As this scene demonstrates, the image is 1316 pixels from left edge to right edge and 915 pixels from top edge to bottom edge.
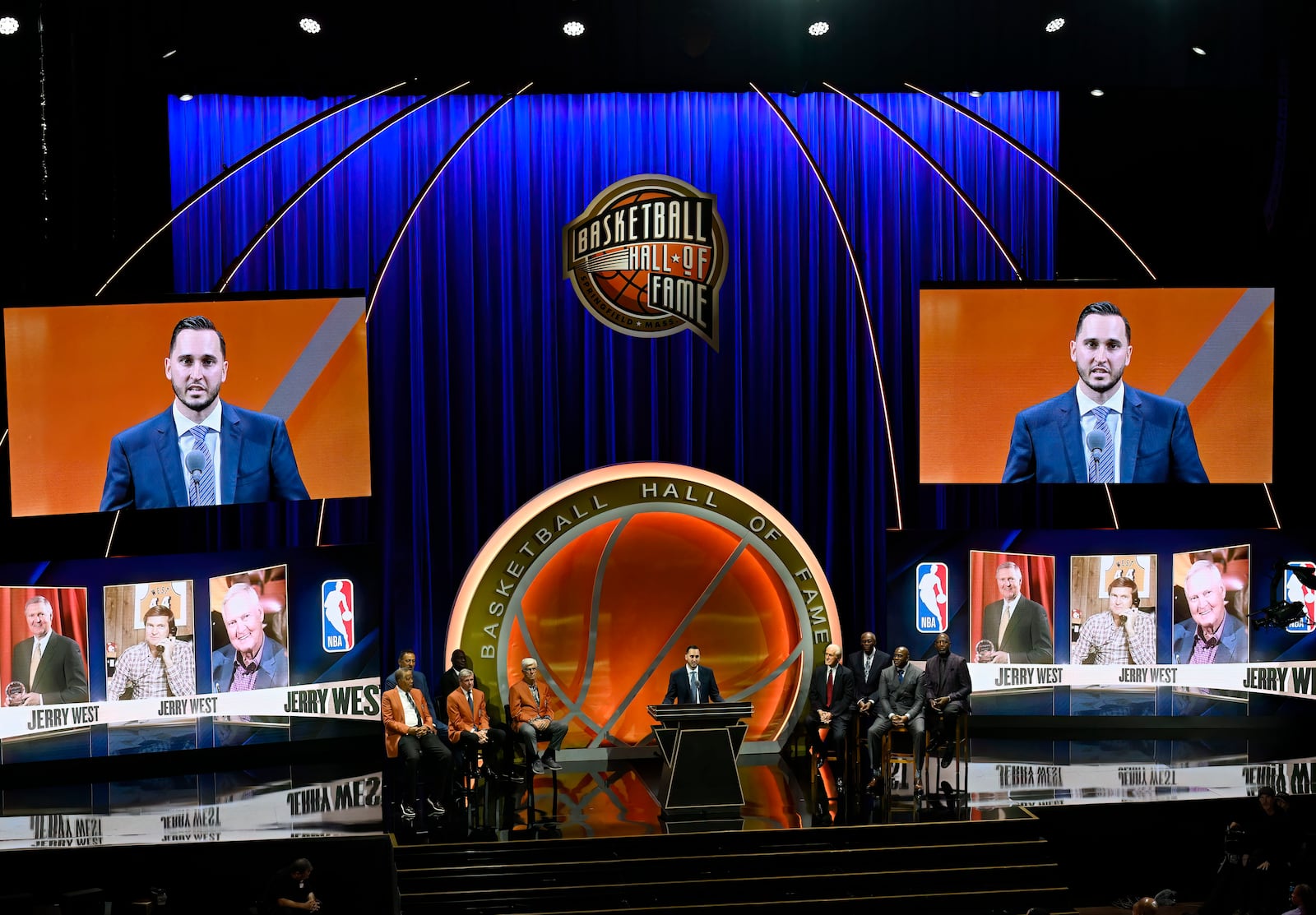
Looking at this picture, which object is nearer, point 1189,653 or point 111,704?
point 111,704

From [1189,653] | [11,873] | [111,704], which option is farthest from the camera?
[1189,653]

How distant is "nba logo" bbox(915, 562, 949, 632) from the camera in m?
13.4

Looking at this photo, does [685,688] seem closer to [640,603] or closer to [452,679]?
[640,603]

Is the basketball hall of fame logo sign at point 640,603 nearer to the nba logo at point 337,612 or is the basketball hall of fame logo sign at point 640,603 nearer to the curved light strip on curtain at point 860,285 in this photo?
the nba logo at point 337,612

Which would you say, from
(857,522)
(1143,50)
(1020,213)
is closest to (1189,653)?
(857,522)

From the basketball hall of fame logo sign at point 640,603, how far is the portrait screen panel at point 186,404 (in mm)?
1559

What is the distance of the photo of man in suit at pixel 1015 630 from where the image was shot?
13.4m

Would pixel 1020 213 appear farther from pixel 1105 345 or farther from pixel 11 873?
pixel 11 873

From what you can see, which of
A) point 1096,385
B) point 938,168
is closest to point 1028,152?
point 938,168

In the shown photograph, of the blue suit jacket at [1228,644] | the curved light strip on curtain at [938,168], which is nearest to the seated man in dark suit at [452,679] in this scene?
the curved light strip on curtain at [938,168]

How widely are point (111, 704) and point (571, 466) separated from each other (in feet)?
13.9

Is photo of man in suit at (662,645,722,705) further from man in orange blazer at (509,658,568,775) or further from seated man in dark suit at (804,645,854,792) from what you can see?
man in orange blazer at (509,658,568,775)

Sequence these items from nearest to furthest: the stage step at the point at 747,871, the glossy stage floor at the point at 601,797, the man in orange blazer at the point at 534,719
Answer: the stage step at the point at 747,871, the glossy stage floor at the point at 601,797, the man in orange blazer at the point at 534,719

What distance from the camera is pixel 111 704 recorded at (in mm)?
12312
